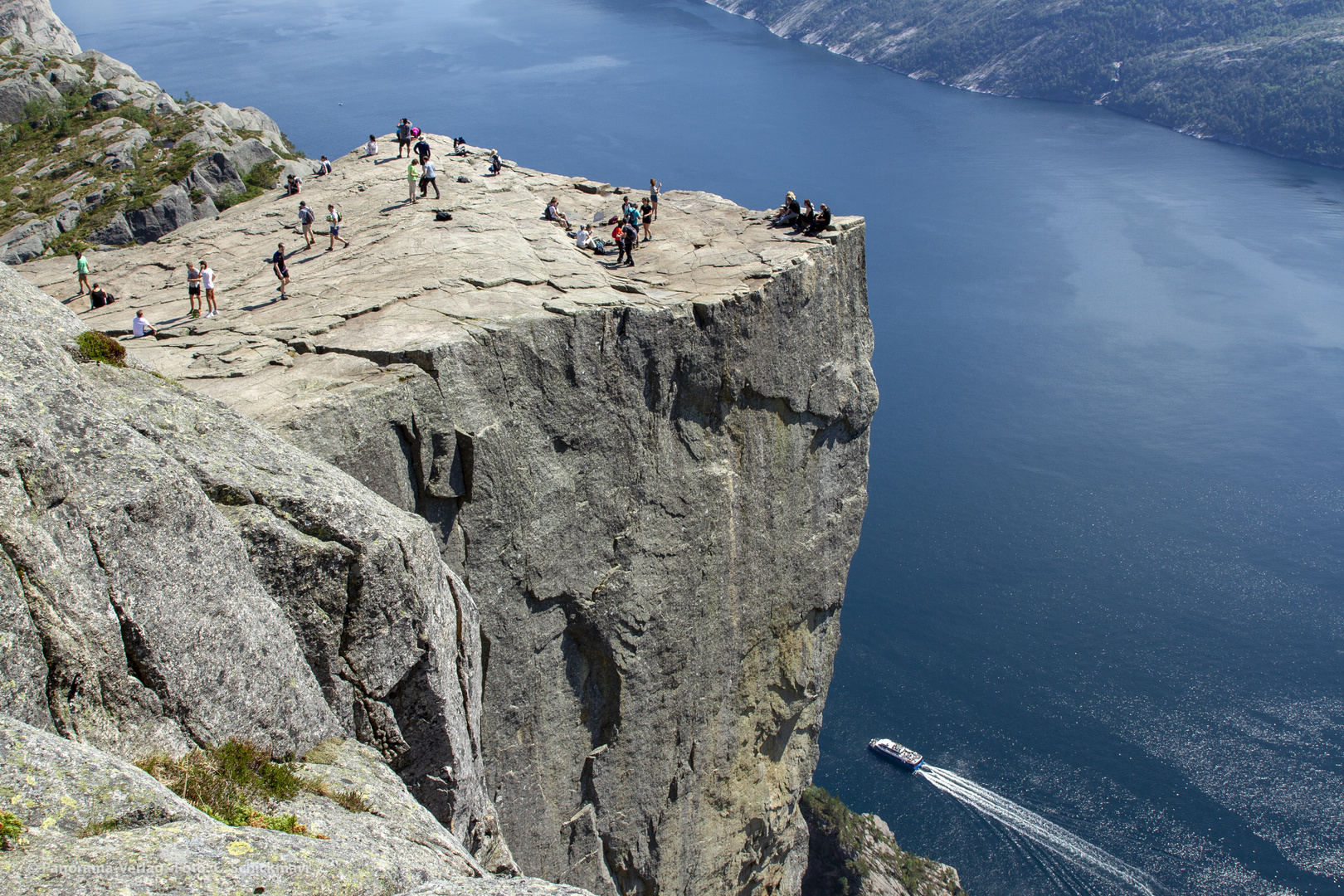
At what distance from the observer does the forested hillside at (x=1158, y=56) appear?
14712 cm

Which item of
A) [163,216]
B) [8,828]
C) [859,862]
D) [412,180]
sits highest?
[412,180]

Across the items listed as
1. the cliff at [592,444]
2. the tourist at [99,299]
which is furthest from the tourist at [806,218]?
the tourist at [99,299]

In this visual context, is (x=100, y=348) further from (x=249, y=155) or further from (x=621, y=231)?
(x=249, y=155)

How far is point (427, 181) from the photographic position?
33.2m

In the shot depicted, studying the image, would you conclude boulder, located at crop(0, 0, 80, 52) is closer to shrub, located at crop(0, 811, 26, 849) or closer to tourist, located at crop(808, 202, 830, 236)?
tourist, located at crop(808, 202, 830, 236)

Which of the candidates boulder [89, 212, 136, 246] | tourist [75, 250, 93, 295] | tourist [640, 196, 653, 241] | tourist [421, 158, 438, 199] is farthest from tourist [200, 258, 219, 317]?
tourist [640, 196, 653, 241]

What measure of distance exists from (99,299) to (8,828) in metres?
23.3

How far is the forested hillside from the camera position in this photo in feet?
483

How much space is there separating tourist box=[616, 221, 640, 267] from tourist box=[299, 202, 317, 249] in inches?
387

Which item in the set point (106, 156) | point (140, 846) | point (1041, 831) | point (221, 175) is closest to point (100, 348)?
point (140, 846)

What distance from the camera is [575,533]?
82.4 ft

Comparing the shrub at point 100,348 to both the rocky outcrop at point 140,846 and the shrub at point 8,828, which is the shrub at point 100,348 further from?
the shrub at point 8,828

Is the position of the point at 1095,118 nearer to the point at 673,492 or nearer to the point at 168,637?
the point at 673,492

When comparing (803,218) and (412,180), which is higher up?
(803,218)
